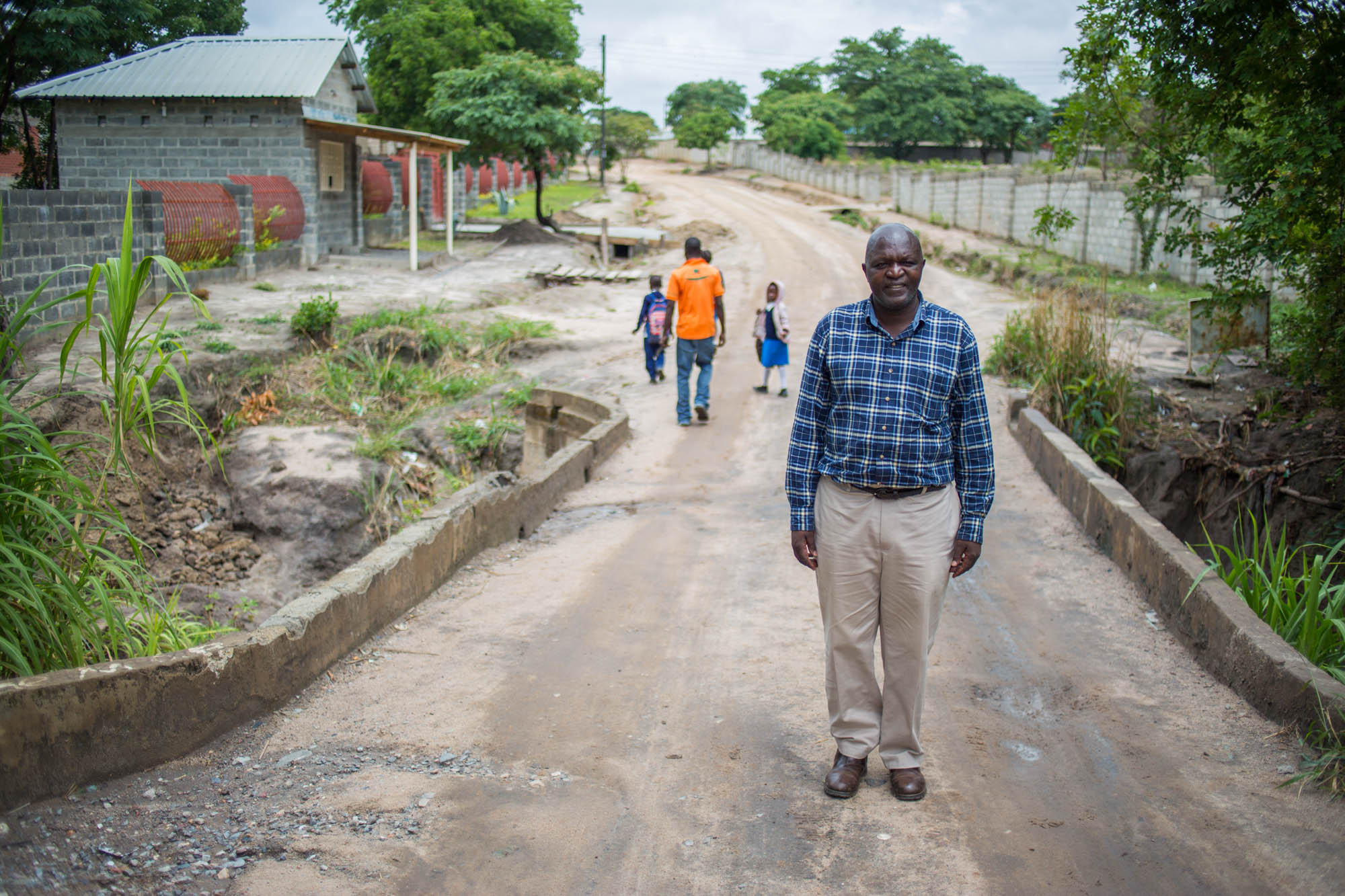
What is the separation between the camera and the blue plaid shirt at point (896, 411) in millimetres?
3383

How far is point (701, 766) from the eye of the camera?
3973mm

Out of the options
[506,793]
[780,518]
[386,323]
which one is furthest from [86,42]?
[506,793]

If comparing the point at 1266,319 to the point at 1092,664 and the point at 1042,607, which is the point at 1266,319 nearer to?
the point at 1042,607

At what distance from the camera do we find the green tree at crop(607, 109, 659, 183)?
7038cm

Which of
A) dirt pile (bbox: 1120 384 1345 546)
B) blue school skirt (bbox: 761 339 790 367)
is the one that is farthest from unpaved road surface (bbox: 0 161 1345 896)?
blue school skirt (bbox: 761 339 790 367)

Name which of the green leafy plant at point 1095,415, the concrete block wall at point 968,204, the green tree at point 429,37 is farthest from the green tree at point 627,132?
the green leafy plant at point 1095,415

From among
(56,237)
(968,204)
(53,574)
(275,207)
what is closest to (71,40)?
(275,207)

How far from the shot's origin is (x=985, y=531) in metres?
7.57

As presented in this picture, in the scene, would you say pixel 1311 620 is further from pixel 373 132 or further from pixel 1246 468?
pixel 373 132

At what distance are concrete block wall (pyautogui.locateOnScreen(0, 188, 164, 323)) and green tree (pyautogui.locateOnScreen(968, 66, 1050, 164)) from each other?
160 ft

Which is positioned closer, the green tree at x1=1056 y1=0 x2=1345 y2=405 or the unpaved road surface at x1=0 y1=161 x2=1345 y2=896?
the unpaved road surface at x1=0 y1=161 x2=1345 y2=896

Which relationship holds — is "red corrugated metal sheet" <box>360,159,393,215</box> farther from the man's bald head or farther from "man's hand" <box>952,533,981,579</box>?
"man's hand" <box>952,533,981,579</box>

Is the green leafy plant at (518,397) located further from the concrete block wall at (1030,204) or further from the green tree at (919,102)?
the green tree at (919,102)

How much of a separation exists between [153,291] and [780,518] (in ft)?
40.9
